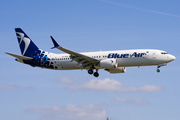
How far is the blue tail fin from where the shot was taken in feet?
186

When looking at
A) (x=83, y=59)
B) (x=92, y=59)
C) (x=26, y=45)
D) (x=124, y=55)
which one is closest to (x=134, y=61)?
(x=124, y=55)

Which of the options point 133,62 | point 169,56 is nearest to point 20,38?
point 133,62

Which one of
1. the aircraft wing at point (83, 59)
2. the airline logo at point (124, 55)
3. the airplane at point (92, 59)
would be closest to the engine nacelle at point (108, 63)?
the airplane at point (92, 59)

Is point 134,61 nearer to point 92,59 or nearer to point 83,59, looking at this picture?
point 92,59

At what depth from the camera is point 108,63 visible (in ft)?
163

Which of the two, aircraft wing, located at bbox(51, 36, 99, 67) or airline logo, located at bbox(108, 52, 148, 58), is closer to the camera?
aircraft wing, located at bbox(51, 36, 99, 67)

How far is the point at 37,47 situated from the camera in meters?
57.5

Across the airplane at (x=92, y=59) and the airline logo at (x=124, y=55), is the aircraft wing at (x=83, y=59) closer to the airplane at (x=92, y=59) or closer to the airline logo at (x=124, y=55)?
the airplane at (x=92, y=59)

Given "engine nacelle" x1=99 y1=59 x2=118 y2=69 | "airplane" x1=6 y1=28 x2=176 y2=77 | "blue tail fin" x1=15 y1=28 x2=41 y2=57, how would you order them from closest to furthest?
"engine nacelle" x1=99 y1=59 x2=118 y2=69 < "airplane" x1=6 y1=28 x2=176 y2=77 < "blue tail fin" x1=15 y1=28 x2=41 y2=57

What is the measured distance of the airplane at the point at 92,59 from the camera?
163 ft

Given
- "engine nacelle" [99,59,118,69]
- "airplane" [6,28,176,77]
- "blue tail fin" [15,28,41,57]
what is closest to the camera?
"engine nacelle" [99,59,118,69]

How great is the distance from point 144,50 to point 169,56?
4049 millimetres

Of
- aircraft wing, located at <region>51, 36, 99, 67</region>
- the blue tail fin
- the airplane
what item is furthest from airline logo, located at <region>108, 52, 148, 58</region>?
the blue tail fin

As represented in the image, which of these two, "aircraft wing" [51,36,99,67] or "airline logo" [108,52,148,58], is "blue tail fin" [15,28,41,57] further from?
"airline logo" [108,52,148,58]
